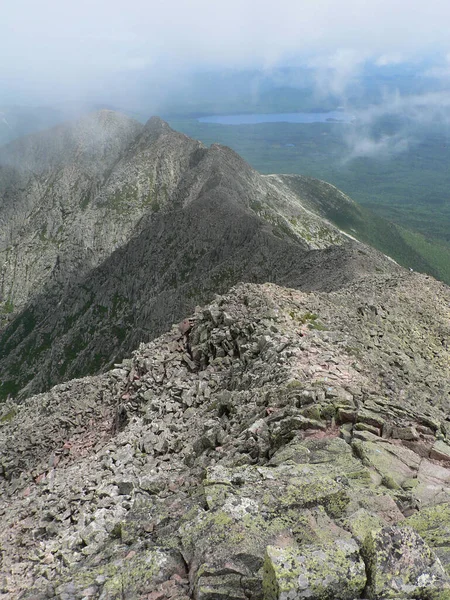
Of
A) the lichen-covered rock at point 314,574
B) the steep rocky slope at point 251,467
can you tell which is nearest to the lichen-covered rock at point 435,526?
the steep rocky slope at point 251,467

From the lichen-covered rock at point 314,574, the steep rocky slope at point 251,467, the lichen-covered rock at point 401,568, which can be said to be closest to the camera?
the lichen-covered rock at point 401,568

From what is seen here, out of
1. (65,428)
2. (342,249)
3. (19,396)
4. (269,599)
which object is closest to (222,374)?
(65,428)

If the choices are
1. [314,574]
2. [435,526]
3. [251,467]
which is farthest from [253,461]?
[314,574]

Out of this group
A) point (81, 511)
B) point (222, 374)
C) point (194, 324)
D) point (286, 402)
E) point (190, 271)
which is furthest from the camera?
point (190, 271)

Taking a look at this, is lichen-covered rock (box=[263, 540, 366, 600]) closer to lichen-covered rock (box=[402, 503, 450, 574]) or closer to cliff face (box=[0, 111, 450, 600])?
cliff face (box=[0, 111, 450, 600])

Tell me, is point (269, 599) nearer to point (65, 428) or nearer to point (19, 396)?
point (65, 428)

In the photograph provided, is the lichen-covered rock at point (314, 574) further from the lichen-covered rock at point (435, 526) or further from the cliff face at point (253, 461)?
the lichen-covered rock at point (435, 526)

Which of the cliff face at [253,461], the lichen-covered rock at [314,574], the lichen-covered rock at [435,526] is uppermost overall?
the lichen-covered rock at [314,574]
